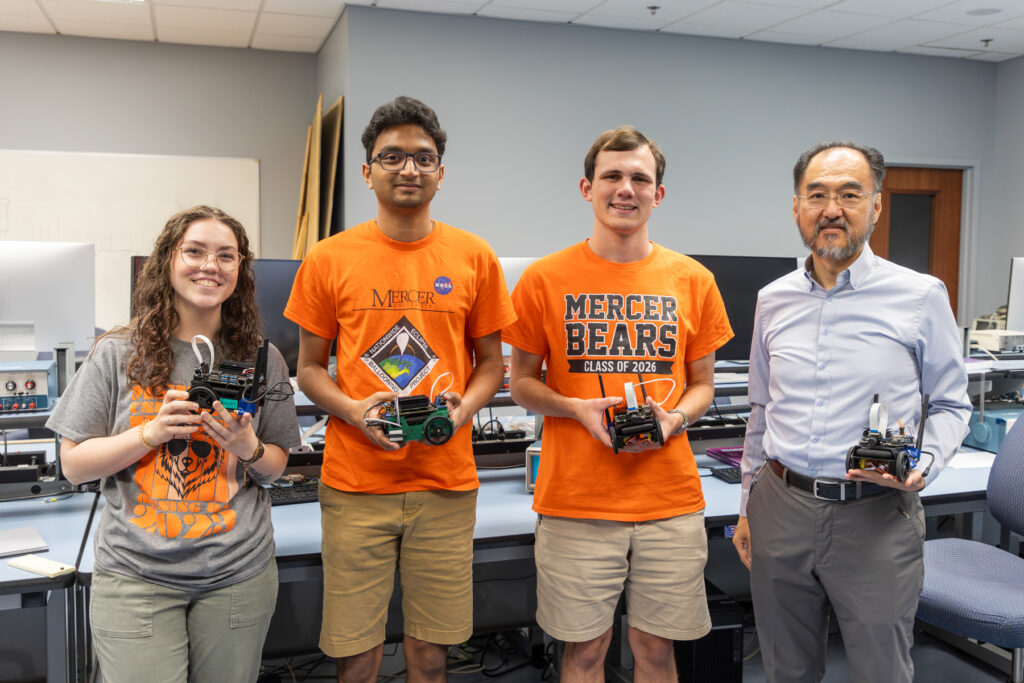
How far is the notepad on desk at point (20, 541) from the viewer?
1744 millimetres

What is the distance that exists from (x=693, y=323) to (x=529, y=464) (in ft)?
2.43

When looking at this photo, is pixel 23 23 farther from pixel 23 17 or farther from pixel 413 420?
pixel 413 420

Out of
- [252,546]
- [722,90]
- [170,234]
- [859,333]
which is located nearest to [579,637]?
[252,546]

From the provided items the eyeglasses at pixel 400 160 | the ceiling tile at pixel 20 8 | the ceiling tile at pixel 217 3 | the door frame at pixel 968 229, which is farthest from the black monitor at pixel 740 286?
the ceiling tile at pixel 20 8

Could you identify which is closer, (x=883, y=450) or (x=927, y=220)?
(x=883, y=450)

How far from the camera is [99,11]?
14.9ft

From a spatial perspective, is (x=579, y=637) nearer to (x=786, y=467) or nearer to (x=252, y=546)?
(x=786, y=467)

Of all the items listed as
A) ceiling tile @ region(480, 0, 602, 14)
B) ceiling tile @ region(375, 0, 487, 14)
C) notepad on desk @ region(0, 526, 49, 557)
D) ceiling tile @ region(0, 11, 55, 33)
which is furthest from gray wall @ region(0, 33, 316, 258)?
notepad on desk @ region(0, 526, 49, 557)

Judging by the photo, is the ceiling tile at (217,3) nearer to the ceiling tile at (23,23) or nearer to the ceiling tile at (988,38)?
the ceiling tile at (23,23)

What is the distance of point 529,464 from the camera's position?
2291 millimetres

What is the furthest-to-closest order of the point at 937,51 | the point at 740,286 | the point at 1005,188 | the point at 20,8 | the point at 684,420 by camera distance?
the point at 1005,188
the point at 937,51
the point at 20,8
the point at 740,286
the point at 684,420

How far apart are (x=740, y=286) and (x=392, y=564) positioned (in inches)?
73.6

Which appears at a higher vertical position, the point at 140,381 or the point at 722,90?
the point at 722,90

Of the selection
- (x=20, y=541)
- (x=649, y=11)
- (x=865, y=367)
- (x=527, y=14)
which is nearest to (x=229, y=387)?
(x=20, y=541)
